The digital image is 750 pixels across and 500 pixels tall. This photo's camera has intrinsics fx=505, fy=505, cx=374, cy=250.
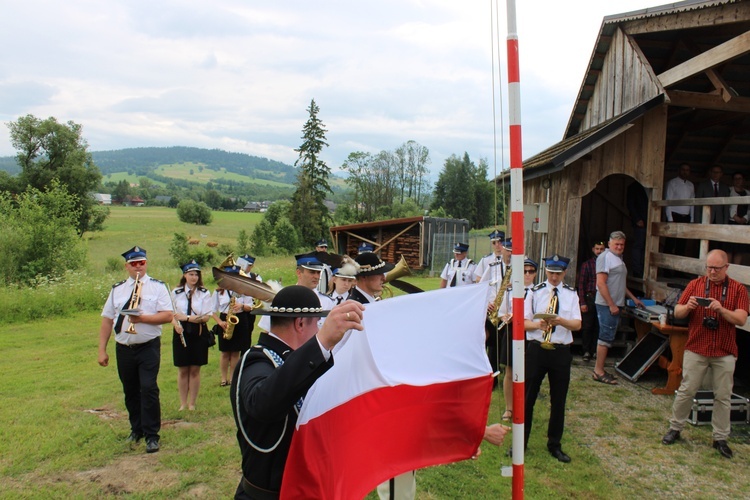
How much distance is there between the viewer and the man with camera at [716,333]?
18.9 feet

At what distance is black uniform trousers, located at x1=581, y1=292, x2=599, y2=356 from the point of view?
32.3 feet

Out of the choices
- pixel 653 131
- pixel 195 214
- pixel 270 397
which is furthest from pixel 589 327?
pixel 195 214

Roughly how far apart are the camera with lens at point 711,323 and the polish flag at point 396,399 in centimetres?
382

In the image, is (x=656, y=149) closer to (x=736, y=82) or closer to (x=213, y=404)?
(x=736, y=82)

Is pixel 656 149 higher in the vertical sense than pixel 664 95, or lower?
lower

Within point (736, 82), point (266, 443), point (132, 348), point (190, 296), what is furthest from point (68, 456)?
point (736, 82)

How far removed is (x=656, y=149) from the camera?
8.89 m

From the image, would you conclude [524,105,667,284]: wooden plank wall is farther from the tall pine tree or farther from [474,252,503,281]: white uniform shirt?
the tall pine tree

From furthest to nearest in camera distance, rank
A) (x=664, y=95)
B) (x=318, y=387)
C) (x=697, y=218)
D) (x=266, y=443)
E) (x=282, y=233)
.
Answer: (x=282, y=233), (x=697, y=218), (x=664, y=95), (x=318, y=387), (x=266, y=443)

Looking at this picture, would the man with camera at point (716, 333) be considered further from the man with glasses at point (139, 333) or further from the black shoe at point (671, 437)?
the man with glasses at point (139, 333)

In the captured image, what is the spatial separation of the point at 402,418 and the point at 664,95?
8012 millimetres

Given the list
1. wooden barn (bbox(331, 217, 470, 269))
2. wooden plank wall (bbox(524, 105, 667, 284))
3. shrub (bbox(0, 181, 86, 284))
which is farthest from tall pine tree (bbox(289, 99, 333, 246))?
wooden plank wall (bbox(524, 105, 667, 284))

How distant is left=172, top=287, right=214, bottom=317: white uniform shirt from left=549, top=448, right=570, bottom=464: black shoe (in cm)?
496

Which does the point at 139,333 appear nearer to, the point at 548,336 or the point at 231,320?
the point at 231,320
